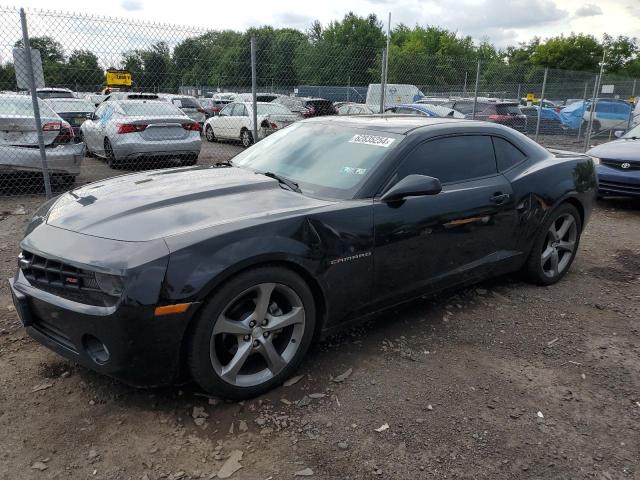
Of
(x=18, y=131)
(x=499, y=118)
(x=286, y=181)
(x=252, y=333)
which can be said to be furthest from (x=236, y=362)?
(x=499, y=118)

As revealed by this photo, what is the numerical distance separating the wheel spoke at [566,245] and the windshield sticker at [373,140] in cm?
213

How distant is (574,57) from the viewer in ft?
212

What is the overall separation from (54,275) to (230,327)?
907mm

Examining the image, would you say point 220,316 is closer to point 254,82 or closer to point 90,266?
point 90,266

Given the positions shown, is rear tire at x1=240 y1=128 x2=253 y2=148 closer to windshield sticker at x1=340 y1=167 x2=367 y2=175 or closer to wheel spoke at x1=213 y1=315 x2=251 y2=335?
windshield sticker at x1=340 y1=167 x2=367 y2=175

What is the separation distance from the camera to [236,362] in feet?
8.77

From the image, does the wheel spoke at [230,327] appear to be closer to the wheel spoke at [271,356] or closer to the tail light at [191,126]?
the wheel spoke at [271,356]

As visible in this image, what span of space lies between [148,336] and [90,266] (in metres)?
0.43

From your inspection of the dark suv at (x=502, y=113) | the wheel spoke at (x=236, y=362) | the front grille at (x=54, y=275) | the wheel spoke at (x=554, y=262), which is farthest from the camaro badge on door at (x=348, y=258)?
the dark suv at (x=502, y=113)

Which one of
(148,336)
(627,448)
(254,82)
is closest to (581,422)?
(627,448)

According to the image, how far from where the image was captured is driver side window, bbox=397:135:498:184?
3.50 metres

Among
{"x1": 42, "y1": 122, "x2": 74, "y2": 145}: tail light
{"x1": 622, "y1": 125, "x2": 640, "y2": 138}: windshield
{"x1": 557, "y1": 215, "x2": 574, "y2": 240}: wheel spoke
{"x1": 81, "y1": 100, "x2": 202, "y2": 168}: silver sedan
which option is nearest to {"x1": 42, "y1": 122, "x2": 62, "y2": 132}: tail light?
Answer: {"x1": 42, "y1": 122, "x2": 74, "y2": 145}: tail light

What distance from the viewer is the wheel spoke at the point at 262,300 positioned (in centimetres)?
269

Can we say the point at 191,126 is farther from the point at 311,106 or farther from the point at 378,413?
the point at 378,413
